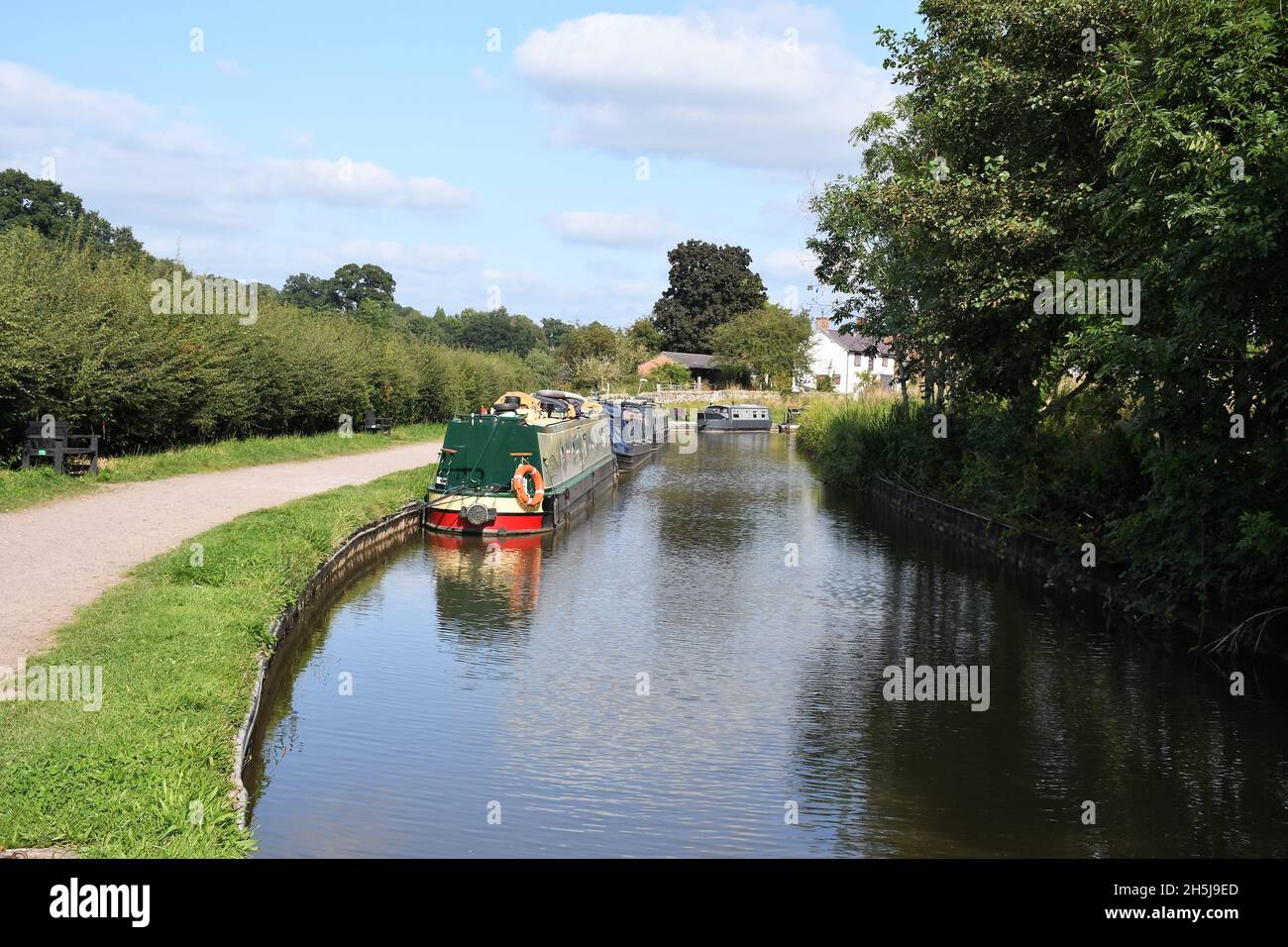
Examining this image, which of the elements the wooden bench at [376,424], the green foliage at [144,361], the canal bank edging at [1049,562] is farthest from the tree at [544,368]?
the canal bank edging at [1049,562]

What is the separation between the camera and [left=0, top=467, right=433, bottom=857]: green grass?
237 inches

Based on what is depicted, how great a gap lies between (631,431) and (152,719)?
114ft

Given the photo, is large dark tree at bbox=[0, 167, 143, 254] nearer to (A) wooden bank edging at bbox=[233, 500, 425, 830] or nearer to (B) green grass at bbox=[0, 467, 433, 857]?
(A) wooden bank edging at bbox=[233, 500, 425, 830]

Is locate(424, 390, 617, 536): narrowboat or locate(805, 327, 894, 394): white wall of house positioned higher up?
locate(805, 327, 894, 394): white wall of house

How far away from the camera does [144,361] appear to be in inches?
890

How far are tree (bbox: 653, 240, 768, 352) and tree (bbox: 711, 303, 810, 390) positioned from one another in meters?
18.4

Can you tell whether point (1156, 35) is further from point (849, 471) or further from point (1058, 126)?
point (849, 471)

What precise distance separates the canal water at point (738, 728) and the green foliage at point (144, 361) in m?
7.01

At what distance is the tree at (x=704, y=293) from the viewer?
10900 centimetres

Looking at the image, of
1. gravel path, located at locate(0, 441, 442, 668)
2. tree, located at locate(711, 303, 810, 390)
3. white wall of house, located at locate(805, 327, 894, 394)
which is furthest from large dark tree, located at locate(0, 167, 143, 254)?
white wall of house, located at locate(805, 327, 894, 394)

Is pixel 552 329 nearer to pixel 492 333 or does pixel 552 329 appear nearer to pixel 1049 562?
pixel 492 333

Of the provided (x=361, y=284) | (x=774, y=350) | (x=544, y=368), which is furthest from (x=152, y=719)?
(x=361, y=284)

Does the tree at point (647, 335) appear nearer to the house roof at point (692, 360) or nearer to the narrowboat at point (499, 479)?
the house roof at point (692, 360)
